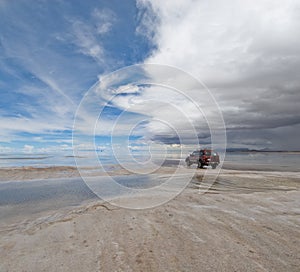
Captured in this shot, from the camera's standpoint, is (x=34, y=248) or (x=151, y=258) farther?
(x=34, y=248)

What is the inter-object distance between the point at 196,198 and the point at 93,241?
5847 mm

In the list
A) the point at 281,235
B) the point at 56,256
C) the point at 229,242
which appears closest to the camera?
the point at 56,256

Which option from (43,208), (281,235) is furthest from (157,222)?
(43,208)

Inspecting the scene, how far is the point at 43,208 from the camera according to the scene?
8875 millimetres

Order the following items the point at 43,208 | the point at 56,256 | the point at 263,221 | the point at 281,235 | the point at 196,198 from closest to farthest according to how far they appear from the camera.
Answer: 1. the point at 56,256
2. the point at 281,235
3. the point at 263,221
4. the point at 43,208
5. the point at 196,198

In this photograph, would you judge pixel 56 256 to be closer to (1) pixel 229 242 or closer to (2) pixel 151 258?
(2) pixel 151 258

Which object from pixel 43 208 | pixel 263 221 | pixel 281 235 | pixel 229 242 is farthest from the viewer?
pixel 43 208

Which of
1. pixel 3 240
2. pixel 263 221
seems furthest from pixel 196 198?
pixel 3 240

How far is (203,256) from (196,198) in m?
5.66

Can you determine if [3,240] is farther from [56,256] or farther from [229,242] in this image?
[229,242]

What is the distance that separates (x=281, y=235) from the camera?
5.09 meters

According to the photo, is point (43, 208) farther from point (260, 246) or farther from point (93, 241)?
point (260, 246)

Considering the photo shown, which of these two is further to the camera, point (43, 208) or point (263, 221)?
point (43, 208)

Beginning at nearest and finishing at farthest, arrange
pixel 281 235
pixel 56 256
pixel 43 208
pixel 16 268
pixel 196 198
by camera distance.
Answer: pixel 16 268 → pixel 56 256 → pixel 281 235 → pixel 43 208 → pixel 196 198
